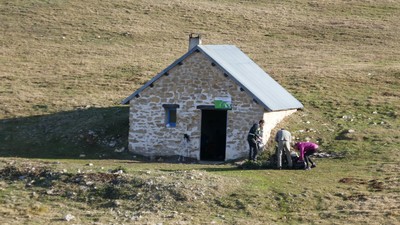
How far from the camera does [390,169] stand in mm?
31281

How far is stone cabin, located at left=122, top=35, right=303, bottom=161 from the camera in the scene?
3550 centimetres

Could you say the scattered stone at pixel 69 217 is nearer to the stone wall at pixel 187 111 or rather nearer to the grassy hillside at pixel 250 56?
the grassy hillside at pixel 250 56

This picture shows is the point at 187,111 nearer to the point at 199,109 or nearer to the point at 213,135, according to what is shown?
the point at 199,109

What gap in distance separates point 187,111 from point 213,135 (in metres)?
1.97

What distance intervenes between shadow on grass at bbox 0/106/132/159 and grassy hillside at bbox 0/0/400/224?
9 centimetres

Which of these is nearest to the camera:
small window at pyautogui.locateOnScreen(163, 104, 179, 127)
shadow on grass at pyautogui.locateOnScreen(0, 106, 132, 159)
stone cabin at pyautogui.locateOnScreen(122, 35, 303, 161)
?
stone cabin at pyautogui.locateOnScreen(122, 35, 303, 161)

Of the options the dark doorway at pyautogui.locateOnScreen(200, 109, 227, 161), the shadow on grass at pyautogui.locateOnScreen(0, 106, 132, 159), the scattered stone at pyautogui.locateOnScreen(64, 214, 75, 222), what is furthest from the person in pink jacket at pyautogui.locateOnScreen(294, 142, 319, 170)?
the scattered stone at pyautogui.locateOnScreen(64, 214, 75, 222)

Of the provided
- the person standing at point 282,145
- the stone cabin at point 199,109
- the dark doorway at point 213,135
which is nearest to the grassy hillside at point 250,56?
the person standing at point 282,145

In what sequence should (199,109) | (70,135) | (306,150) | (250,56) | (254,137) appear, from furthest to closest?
1. (250,56)
2. (70,135)
3. (199,109)
4. (254,137)
5. (306,150)

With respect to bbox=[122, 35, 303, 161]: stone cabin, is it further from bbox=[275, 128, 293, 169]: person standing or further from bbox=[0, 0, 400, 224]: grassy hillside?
bbox=[275, 128, 293, 169]: person standing

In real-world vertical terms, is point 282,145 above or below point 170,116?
below

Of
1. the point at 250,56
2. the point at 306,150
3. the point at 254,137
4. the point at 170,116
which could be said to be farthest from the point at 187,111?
the point at 250,56

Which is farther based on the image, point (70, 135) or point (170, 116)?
point (70, 135)

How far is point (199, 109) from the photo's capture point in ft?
118
